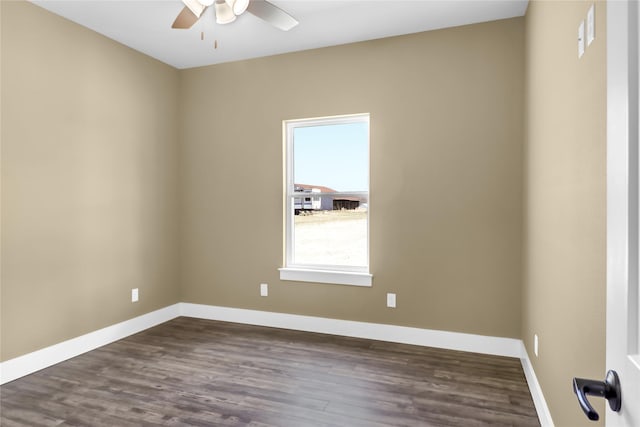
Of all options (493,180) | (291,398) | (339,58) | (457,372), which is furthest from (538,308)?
(339,58)

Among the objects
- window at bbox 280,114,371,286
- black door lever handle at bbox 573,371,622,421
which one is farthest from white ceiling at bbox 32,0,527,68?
black door lever handle at bbox 573,371,622,421

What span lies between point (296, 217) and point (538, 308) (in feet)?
7.47

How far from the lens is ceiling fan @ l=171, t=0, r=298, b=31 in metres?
2.31

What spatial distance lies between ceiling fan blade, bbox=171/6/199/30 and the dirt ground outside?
1968mm

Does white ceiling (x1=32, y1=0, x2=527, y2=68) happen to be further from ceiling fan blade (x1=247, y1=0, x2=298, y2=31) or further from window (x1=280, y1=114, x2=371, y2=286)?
window (x1=280, y1=114, x2=371, y2=286)

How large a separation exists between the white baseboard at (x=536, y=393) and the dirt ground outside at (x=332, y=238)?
1.47m

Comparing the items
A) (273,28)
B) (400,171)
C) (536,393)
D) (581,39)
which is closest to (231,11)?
(273,28)

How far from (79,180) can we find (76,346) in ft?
4.43

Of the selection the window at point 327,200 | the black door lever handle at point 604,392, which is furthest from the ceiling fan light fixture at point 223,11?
the black door lever handle at point 604,392

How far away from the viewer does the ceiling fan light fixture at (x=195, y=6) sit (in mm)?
2310

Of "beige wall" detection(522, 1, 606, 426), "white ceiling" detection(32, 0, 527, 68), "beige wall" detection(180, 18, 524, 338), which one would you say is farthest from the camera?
"beige wall" detection(180, 18, 524, 338)

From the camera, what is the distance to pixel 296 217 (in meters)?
3.91

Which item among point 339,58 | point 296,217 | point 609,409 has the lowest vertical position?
point 609,409

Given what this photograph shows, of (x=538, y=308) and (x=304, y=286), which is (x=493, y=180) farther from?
(x=304, y=286)
